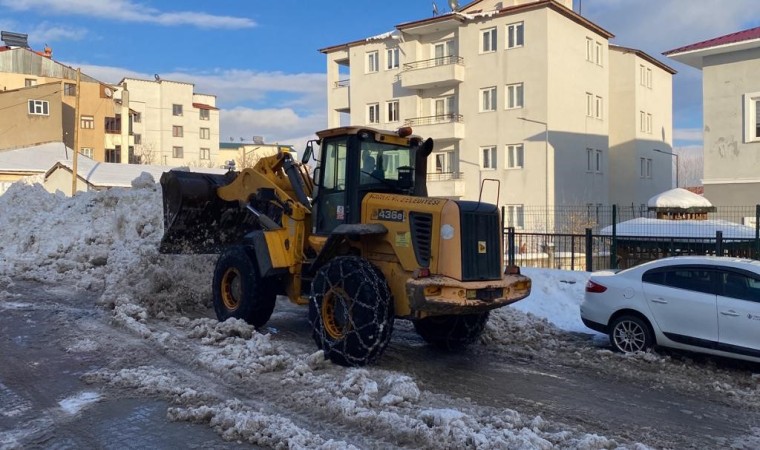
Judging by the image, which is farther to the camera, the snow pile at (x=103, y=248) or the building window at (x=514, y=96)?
the building window at (x=514, y=96)

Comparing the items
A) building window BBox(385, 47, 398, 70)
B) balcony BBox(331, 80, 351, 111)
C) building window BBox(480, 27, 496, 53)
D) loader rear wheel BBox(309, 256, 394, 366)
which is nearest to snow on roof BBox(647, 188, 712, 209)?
loader rear wheel BBox(309, 256, 394, 366)

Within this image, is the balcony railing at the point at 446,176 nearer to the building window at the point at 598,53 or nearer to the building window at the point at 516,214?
the building window at the point at 516,214

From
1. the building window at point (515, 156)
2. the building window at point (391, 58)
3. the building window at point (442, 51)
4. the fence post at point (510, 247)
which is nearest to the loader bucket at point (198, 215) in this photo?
the fence post at point (510, 247)

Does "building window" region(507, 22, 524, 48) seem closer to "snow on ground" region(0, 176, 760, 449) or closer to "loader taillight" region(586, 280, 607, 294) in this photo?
"snow on ground" region(0, 176, 760, 449)

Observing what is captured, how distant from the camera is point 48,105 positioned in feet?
194

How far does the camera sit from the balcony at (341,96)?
47406 millimetres

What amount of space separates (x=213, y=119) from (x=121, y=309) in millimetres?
81826

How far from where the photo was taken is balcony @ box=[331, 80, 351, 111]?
4741 cm

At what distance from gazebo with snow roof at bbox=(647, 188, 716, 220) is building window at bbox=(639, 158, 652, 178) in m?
26.8

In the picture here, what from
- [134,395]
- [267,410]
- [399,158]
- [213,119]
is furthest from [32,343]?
[213,119]

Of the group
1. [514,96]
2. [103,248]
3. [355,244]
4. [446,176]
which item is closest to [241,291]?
[355,244]

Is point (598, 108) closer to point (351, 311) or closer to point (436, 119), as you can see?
point (436, 119)

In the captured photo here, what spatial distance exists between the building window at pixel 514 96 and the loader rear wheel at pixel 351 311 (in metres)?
31.8

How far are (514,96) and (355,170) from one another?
103 ft
